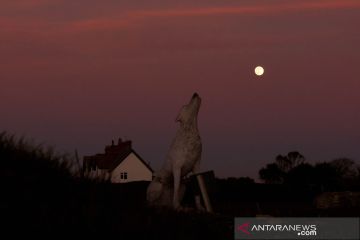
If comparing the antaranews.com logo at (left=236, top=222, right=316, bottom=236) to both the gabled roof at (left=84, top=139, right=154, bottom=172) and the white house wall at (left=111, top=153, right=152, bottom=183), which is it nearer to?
the gabled roof at (left=84, top=139, right=154, bottom=172)

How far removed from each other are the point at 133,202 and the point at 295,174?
97.9ft

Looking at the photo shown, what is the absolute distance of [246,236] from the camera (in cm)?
1670

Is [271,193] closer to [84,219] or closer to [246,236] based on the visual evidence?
[246,236]

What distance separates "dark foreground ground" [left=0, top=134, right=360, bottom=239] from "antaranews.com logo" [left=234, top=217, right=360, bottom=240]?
1.12 ft

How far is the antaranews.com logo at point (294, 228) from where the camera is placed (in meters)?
17.1

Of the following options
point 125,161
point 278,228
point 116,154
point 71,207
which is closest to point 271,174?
point 116,154

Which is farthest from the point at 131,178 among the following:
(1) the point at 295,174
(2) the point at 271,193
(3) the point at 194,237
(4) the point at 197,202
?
(3) the point at 194,237

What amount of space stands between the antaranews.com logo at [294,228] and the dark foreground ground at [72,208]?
34cm

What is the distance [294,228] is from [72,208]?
4877mm

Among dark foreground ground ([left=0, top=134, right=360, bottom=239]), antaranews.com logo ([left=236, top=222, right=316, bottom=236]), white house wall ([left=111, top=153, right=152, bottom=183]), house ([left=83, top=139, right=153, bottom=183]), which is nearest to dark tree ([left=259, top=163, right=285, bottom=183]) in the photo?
house ([left=83, top=139, right=153, bottom=183])

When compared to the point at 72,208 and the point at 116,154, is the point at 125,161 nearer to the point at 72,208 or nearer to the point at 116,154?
the point at 116,154

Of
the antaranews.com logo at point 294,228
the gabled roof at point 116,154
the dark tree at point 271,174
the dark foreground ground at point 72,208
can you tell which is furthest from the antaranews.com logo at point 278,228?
the gabled roof at point 116,154

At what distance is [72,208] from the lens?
1533 cm

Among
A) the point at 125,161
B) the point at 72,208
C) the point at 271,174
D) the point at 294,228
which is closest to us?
the point at 72,208
